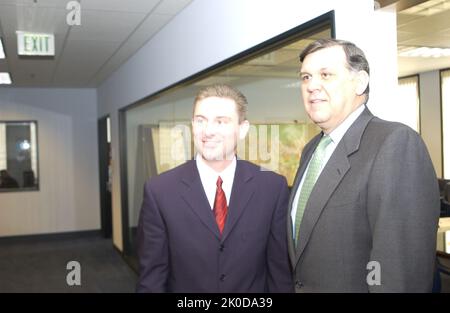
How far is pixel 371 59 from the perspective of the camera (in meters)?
1.78

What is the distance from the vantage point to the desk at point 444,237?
3042 millimetres

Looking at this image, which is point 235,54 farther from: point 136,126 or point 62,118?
point 62,118

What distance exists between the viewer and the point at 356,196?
1.24m

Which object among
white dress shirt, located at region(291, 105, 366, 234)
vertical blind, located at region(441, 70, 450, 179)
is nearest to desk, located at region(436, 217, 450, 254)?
white dress shirt, located at region(291, 105, 366, 234)

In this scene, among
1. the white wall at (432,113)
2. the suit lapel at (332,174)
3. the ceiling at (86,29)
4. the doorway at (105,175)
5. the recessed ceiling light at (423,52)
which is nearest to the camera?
the suit lapel at (332,174)

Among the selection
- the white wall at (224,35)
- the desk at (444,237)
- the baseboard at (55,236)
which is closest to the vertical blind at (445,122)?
the desk at (444,237)

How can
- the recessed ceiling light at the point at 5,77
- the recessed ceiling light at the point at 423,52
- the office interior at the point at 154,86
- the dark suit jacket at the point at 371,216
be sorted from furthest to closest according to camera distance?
the recessed ceiling light at the point at 5,77 → the recessed ceiling light at the point at 423,52 → the office interior at the point at 154,86 → the dark suit jacket at the point at 371,216

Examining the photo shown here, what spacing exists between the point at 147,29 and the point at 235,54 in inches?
63.4

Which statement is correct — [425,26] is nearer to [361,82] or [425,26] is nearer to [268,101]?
[268,101]

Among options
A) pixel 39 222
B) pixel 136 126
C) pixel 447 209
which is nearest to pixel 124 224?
pixel 136 126

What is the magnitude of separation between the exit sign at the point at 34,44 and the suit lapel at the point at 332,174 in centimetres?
323

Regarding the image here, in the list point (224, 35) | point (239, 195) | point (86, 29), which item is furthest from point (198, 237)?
point (86, 29)

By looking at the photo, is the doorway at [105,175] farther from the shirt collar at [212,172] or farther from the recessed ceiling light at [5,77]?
the shirt collar at [212,172]
